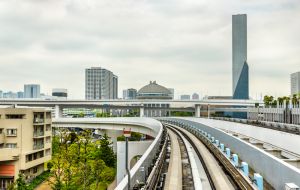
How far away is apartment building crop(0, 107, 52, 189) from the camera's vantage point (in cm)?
4653

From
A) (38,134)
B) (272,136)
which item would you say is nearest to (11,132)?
(38,134)

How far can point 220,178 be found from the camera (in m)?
18.1

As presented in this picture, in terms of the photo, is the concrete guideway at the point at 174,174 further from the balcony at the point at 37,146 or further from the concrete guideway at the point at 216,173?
the balcony at the point at 37,146

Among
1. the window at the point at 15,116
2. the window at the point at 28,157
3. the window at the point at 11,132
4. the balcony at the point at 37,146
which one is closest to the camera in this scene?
the window at the point at 11,132

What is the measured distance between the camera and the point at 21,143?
47.9 metres

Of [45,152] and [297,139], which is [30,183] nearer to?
[45,152]

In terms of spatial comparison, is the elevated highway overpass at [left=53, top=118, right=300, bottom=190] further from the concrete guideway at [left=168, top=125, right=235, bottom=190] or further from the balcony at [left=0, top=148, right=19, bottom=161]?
the balcony at [left=0, top=148, right=19, bottom=161]

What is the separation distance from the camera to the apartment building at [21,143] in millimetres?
46531

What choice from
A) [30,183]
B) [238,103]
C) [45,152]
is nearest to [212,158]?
[30,183]

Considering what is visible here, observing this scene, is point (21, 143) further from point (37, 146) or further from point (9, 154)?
point (37, 146)

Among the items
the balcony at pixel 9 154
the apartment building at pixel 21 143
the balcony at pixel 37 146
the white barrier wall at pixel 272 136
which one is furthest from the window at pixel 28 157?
the white barrier wall at pixel 272 136

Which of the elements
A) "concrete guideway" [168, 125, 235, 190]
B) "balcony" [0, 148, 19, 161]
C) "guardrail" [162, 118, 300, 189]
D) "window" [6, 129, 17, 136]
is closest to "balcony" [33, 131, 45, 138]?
"window" [6, 129, 17, 136]

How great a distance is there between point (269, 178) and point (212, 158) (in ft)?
31.9

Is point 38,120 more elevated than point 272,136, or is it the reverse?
point 38,120
